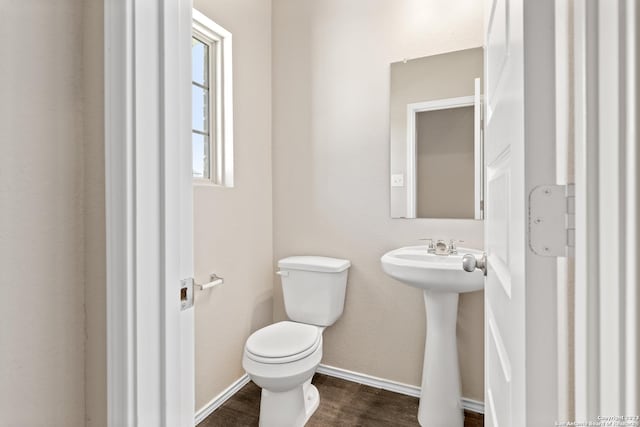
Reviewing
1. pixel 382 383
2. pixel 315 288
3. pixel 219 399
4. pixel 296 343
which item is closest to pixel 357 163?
pixel 315 288

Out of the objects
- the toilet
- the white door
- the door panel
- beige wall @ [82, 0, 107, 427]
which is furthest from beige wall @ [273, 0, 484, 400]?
beige wall @ [82, 0, 107, 427]

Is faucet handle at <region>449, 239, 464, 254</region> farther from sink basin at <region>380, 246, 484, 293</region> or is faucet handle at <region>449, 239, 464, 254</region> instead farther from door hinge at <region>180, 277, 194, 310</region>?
door hinge at <region>180, 277, 194, 310</region>

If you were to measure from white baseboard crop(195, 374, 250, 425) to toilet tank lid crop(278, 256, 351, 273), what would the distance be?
73 centimetres

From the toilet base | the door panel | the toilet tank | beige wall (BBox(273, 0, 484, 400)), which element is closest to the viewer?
the door panel

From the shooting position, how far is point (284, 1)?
89.1 inches

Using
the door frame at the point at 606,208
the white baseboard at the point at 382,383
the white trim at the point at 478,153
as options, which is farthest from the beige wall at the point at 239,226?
the door frame at the point at 606,208

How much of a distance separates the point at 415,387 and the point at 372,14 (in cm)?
218

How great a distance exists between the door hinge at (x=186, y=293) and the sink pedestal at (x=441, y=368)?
124 cm

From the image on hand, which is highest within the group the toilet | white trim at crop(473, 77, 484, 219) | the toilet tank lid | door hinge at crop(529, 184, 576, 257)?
white trim at crop(473, 77, 484, 219)

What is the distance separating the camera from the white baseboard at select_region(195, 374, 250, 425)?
176 centimetres

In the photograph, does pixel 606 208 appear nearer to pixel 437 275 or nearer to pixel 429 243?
pixel 437 275

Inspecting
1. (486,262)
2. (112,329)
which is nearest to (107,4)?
(112,329)

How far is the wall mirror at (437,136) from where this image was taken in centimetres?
180

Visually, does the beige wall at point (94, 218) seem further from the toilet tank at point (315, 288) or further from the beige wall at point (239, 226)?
the toilet tank at point (315, 288)
